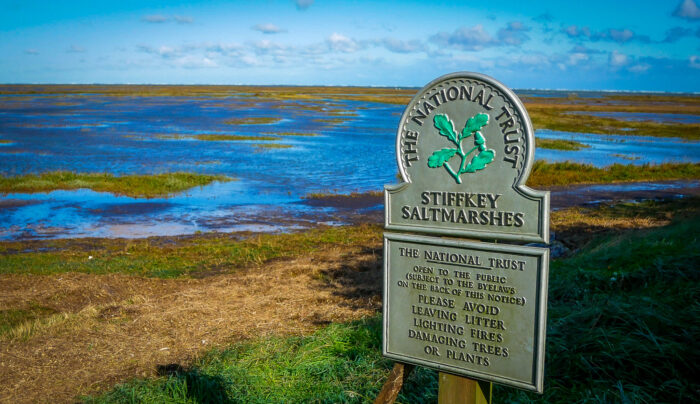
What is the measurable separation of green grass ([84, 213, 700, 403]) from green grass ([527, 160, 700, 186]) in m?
18.9

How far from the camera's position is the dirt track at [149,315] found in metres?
6.27

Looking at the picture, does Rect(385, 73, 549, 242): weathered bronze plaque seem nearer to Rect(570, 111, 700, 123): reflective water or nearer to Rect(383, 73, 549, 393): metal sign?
Rect(383, 73, 549, 393): metal sign

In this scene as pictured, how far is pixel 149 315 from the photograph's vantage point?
26.8 ft

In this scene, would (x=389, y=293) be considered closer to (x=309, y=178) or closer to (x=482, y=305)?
(x=482, y=305)

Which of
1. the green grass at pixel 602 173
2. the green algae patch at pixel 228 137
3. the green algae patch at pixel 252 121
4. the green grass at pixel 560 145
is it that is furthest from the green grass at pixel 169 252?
the green algae patch at pixel 252 121

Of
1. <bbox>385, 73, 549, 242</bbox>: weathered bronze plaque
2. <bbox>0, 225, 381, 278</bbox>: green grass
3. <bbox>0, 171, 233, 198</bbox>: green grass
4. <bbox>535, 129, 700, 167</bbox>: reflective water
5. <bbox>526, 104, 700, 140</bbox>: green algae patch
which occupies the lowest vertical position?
<bbox>0, 225, 381, 278</bbox>: green grass

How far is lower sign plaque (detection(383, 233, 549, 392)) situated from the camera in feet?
9.30

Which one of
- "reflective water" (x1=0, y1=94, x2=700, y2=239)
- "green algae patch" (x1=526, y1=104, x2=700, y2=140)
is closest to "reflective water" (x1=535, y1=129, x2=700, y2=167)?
"reflective water" (x1=0, y1=94, x2=700, y2=239)

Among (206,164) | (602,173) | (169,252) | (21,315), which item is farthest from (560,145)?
(21,315)

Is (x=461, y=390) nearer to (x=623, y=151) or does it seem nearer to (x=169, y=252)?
(x=169, y=252)

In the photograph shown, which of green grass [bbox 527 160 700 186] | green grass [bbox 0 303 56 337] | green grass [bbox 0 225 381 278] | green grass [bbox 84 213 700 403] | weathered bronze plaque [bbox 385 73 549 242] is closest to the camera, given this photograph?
weathered bronze plaque [bbox 385 73 549 242]

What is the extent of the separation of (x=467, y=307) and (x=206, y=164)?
28027 mm

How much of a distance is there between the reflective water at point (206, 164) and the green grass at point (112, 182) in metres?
0.90

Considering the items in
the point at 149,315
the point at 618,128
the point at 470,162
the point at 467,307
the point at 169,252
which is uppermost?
the point at 470,162
